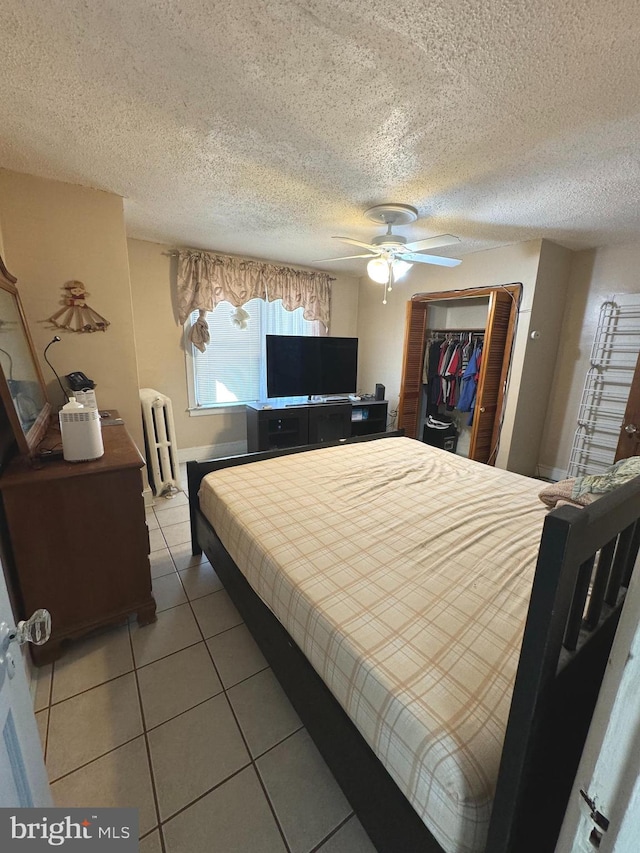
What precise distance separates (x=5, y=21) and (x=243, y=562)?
2.03 m

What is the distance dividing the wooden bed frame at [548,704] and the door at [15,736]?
713 millimetres

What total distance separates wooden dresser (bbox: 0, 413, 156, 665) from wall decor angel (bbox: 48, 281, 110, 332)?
125 centimetres

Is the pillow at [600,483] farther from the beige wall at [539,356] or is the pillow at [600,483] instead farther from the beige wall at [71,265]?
the beige wall at [71,265]

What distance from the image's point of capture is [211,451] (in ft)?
14.0

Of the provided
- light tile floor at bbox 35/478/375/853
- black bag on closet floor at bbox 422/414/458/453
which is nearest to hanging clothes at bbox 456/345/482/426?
black bag on closet floor at bbox 422/414/458/453

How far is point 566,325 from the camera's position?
11.3 feet

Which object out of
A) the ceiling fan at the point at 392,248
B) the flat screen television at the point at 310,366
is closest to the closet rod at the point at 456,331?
the flat screen television at the point at 310,366

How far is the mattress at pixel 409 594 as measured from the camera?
2.49ft

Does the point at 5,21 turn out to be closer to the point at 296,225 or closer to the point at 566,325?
the point at 296,225

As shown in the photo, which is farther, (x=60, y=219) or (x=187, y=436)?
(x=187, y=436)

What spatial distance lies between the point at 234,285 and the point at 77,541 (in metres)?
3.17

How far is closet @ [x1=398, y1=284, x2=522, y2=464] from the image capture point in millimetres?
3338

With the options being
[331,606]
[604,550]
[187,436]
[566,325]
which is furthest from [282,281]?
[604,550]

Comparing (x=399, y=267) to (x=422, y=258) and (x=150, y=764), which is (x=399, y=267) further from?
(x=150, y=764)
